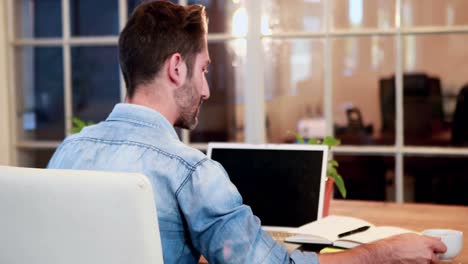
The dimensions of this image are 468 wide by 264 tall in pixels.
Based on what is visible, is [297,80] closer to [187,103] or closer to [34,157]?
[34,157]

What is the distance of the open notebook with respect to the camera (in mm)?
1689

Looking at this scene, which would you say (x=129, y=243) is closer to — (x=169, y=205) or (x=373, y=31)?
(x=169, y=205)

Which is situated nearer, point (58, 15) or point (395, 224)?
point (395, 224)

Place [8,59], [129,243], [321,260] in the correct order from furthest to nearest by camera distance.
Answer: [8,59], [321,260], [129,243]

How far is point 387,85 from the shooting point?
3629 millimetres

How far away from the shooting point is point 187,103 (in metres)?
1.49

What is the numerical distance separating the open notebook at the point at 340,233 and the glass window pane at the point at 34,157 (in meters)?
2.10

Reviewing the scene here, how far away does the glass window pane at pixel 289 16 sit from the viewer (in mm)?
3188

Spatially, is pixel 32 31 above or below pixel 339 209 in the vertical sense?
above

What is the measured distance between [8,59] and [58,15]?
1.10ft

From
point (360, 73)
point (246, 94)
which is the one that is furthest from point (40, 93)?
point (360, 73)

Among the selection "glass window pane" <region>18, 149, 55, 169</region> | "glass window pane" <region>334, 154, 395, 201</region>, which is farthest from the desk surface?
"glass window pane" <region>18, 149, 55, 169</region>

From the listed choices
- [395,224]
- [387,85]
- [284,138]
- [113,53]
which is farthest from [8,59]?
[395,224]

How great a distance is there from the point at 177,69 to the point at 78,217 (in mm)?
455
